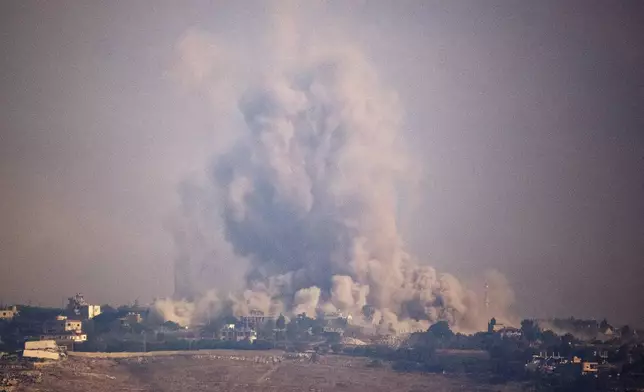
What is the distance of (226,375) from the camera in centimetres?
4175

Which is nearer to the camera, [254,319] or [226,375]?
[226,375]

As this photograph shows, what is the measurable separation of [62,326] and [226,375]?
8714mm

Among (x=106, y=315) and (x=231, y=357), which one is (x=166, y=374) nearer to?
(x=231, y=357)

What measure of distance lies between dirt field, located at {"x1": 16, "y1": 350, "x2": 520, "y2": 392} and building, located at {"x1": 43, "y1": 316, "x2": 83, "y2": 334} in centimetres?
376

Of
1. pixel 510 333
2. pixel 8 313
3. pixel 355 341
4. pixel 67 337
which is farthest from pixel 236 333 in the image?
pixel 510 333

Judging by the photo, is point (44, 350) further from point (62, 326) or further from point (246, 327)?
point (246, 327)

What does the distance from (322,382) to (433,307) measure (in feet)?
23.2

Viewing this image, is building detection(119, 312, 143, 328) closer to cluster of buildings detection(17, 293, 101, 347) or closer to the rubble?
cluster of buildings detection(17, 293, 101, 347)

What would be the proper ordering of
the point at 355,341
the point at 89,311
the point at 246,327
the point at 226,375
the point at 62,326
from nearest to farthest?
the point at 226,375
the point at 355,341
the point at 246,327
the point at 62,326
the point at 89,311

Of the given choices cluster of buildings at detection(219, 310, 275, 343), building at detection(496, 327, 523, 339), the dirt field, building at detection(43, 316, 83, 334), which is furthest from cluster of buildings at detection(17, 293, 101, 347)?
building at detection(496, 327, 523, 339)

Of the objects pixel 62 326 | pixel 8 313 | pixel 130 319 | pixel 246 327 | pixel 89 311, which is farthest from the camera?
pixel 89 311

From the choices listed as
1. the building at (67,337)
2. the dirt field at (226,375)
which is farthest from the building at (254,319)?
the building at (67,337)

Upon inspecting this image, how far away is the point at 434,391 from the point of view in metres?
40.8

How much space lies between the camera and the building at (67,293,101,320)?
162 ft
